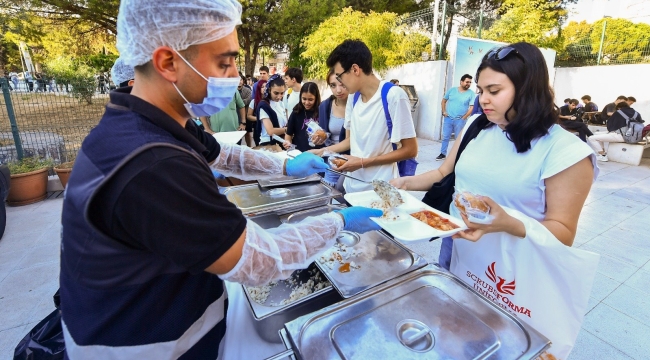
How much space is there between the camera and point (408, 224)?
141 cm

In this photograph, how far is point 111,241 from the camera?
0.75m

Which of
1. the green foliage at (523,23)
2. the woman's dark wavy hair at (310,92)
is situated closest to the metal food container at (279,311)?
the woman's dark wavy hair at (310,92)

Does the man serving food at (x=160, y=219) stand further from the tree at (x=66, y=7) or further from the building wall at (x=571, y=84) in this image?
the tree at (x=66, y=7)

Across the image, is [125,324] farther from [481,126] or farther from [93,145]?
[481,126]

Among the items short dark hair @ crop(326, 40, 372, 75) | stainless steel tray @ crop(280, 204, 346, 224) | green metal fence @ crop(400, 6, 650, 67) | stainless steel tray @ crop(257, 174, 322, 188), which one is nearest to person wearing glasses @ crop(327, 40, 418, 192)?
short dark hair @ crop(326, 40, 372, 75)

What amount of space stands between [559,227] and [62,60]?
43.9 ft

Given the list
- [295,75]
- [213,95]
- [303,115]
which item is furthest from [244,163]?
[295,75]

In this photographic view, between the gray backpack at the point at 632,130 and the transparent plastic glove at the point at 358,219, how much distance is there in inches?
330

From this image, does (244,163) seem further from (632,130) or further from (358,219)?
(632,130)

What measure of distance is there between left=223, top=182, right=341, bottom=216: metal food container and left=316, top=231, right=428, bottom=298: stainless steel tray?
402 mm

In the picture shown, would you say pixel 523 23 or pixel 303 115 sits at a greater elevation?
pixel 523 23

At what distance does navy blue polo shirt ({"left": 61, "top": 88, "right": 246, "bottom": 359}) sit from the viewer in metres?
0.68

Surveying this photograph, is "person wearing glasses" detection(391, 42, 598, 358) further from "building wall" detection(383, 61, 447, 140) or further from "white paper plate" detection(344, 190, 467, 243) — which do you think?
"building wall" detection(383, 61, 447, 140)

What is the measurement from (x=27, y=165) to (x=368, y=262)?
5601 mm
